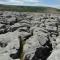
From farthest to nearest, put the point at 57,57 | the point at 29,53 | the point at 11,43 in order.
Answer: the point at 11,43 → the point at 29,53 → the point at 57,57

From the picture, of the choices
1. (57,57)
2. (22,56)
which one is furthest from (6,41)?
(57,57)

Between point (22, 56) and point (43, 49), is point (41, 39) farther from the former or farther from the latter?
point (22, 56)

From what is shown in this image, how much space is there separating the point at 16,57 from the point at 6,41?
2594 mm

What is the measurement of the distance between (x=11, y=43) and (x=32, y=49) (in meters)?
2.00

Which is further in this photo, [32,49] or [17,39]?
[17,39]

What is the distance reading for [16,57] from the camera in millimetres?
13211

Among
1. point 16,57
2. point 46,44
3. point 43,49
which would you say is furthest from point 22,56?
point 46,44

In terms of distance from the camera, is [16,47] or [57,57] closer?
[57,57]

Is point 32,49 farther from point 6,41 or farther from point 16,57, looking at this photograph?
point 6,41

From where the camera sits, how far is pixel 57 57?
1184 cm

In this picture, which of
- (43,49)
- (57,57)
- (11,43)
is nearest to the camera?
(57,57)

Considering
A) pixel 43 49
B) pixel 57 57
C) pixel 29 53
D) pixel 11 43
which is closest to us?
pixel 57 57

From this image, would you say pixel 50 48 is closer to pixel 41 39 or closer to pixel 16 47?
pixel 41 39

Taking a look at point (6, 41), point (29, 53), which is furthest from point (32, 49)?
point (6, 41)
